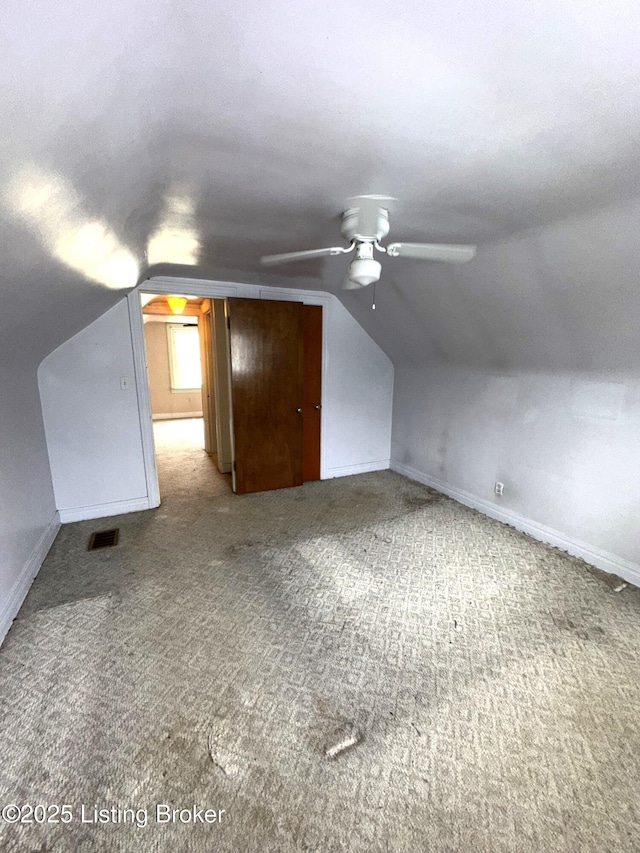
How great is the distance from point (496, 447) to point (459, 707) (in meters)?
2.20

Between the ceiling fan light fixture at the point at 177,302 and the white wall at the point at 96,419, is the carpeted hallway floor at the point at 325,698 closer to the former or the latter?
the white wall at the point at 96,419

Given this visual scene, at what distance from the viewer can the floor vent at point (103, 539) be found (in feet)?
9.12

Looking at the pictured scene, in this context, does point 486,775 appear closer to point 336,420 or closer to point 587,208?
point 587,208

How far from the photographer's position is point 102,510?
3271 millimetres

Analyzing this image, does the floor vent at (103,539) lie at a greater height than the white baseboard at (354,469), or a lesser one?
lesser

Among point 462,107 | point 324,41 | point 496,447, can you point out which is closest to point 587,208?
point 462,107

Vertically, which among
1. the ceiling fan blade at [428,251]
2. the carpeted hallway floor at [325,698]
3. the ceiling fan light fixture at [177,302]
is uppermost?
the ceiling fan light fixture at [177,302]

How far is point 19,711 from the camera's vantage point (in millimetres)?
1510

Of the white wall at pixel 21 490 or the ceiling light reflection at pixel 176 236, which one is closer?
the ceiling light reflection at pixel 176 236

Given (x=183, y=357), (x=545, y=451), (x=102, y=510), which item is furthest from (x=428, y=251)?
(x=183, y=357)

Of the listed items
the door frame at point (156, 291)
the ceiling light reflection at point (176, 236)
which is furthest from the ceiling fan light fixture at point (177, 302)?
the ceiling light reflection at point (176, 236)

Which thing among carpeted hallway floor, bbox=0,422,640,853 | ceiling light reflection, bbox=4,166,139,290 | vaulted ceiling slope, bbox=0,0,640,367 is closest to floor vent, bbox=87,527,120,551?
carpeted hallway floor, bbox=0,422,640,853

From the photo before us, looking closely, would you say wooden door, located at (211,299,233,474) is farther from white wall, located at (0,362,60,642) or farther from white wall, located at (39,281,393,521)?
white wall, located at (0,362,60,642)

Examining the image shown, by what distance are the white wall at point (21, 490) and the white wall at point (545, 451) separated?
3.46 m
